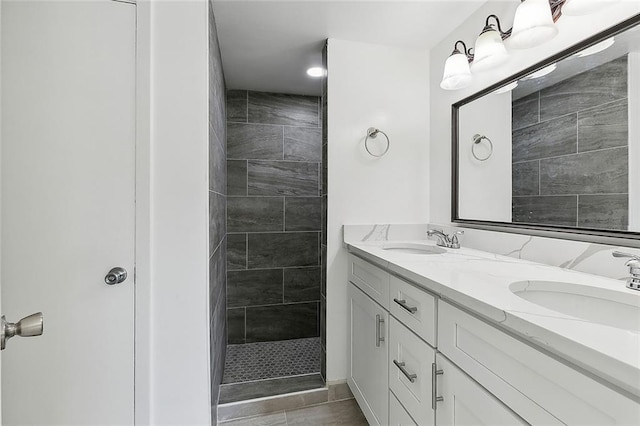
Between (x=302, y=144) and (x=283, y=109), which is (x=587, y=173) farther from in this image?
(x=283, y=109)

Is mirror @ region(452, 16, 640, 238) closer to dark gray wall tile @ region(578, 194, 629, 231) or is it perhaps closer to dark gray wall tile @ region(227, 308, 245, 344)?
dark gray wall tile @ region(578, 194, 629, 231)

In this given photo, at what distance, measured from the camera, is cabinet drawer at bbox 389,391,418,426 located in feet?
4.07

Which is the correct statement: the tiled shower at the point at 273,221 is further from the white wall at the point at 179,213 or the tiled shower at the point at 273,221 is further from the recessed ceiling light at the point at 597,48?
the recessed ceiling light at the point at 597,48

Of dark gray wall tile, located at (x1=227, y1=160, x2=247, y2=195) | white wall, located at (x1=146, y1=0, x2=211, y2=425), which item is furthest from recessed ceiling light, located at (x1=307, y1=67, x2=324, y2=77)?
white wall, located at (x1=146, y1=0, x2=211, y2=425)

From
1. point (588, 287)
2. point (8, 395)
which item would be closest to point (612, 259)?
point (588, 287)

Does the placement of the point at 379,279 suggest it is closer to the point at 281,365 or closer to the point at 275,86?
the point at 281,365

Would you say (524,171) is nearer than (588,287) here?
No

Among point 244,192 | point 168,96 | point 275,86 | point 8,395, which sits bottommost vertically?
point 8,395

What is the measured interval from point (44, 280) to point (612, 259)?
79.1 inches

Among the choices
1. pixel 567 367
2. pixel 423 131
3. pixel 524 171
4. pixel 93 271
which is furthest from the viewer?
pixel 423 131

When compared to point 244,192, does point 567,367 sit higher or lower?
lower

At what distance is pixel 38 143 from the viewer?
3.70 ft

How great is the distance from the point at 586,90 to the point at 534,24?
12.4 inches

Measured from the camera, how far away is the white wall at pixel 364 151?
6.50 ft
